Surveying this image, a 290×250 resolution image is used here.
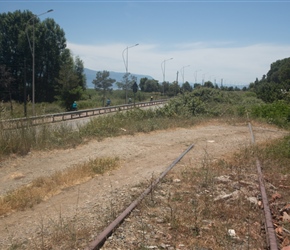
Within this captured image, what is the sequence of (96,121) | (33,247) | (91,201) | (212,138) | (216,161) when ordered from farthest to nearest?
(96,121) → (212,138) → (216,161) → (91,201) → (33,247)

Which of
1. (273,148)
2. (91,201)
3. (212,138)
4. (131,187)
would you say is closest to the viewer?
(91,201)

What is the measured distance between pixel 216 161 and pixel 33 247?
6.06 meters

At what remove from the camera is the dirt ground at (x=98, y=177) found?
4.96m

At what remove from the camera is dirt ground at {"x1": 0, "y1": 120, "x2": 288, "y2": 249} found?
16.3ft

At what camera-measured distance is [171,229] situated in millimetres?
4559

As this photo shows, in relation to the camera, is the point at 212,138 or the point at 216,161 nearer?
the point at 216,161

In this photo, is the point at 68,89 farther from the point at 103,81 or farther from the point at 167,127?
the point at 103,81

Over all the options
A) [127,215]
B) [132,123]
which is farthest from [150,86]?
[127,215]

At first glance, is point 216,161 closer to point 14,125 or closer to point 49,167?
point 49,167

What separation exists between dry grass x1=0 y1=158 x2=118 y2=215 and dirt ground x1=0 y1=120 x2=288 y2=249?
8.9 inches

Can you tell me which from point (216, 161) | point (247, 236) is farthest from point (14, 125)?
point (247, 236)

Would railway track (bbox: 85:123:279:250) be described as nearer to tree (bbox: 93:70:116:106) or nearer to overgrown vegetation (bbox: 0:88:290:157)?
overgrown vegetation (bbox: 0:88:290:157)

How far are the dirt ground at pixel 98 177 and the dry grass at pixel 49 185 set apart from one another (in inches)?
8.9

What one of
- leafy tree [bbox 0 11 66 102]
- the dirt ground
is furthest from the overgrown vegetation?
leafy tree [bbox 0 11 66 102]
